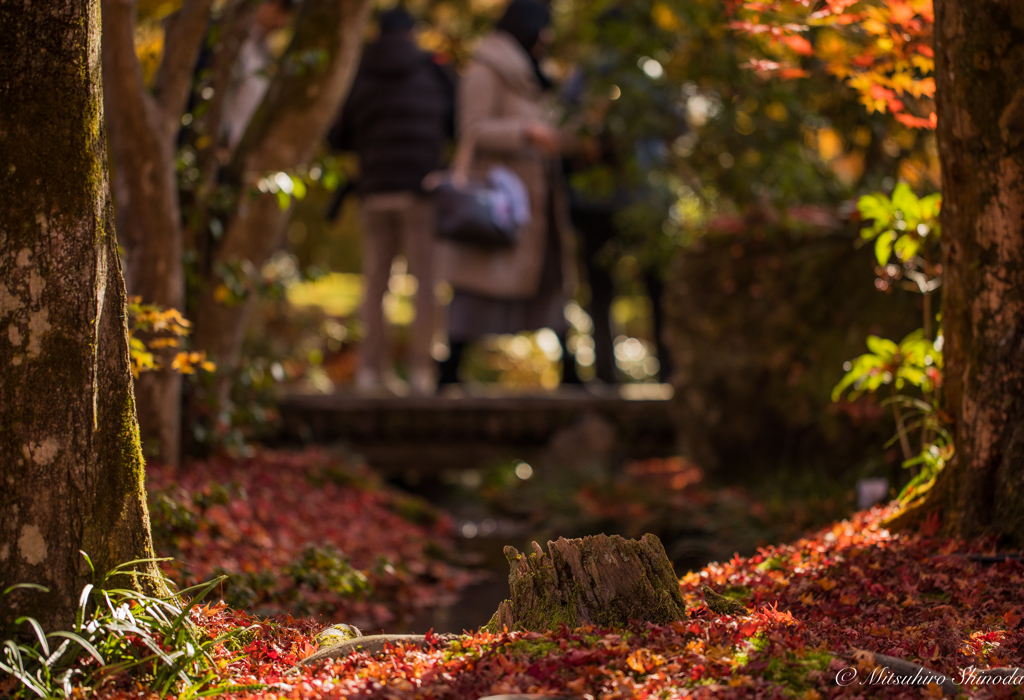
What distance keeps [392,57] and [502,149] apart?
1023mm

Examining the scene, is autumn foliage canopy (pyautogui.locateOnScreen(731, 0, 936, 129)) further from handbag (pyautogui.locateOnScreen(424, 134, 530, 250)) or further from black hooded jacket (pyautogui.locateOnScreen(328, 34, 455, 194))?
black hooded jacket (pyautogui.locateOnScreen(328, 34, 455, 194))

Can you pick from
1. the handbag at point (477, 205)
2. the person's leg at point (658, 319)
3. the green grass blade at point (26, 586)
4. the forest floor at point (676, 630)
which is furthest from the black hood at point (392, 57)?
the green grass blade at point (26, 586)

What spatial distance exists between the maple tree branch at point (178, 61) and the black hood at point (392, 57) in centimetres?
246

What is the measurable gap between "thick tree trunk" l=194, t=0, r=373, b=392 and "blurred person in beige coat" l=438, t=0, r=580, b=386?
5.68 ft

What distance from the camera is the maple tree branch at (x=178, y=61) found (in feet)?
13.6

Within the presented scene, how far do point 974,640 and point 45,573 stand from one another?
2.27 m

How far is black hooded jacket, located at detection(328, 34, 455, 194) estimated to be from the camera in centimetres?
652

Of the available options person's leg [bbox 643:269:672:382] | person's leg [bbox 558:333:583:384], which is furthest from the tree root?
person's leg [bbox 643:269:672:382]

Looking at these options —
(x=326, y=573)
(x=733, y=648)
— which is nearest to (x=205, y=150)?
(x=326, y=573)

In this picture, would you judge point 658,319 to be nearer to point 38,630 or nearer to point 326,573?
point 326,573

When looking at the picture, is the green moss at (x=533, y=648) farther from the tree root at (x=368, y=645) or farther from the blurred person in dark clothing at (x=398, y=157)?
the blurred person in dark clothing at (x=398, y=157)

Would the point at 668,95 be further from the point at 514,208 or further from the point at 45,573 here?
the point at 45,573

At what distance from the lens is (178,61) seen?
4.21 metres

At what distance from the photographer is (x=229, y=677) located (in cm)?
217
